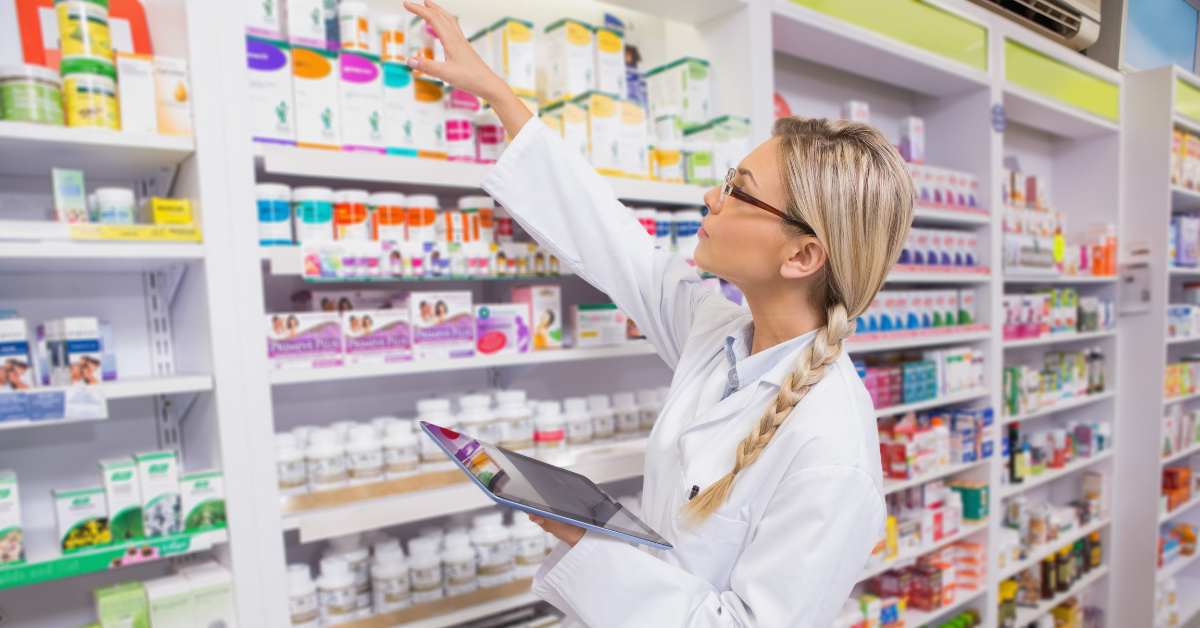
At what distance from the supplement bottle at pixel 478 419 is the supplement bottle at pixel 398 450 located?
0.15m

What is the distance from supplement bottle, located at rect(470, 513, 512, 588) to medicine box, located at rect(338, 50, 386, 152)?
1087 millimetres

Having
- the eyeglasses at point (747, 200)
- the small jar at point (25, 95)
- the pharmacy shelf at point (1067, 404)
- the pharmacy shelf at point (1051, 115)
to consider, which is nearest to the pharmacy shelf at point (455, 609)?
the eyeglasses at point (747, 200)

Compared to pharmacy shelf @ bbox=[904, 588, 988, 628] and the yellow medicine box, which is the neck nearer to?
the yellow medicine box

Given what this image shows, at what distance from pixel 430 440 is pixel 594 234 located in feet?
2.50

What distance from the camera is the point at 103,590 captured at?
1.51m

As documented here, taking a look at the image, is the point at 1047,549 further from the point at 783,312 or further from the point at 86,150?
the point at 86,150

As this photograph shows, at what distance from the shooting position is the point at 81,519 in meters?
1.43

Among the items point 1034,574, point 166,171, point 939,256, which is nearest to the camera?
point 166,171

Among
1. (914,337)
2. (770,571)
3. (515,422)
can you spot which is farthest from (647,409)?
(914,337)

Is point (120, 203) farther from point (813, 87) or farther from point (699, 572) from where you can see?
point (813, 87)

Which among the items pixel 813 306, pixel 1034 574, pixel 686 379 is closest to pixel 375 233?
pixel 686 379

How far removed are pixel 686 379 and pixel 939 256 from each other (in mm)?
2166

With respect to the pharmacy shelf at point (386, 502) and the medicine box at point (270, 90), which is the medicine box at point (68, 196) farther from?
the pharmacy shelf at point (386, 502)

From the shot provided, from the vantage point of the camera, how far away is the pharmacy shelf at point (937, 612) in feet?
9.91
